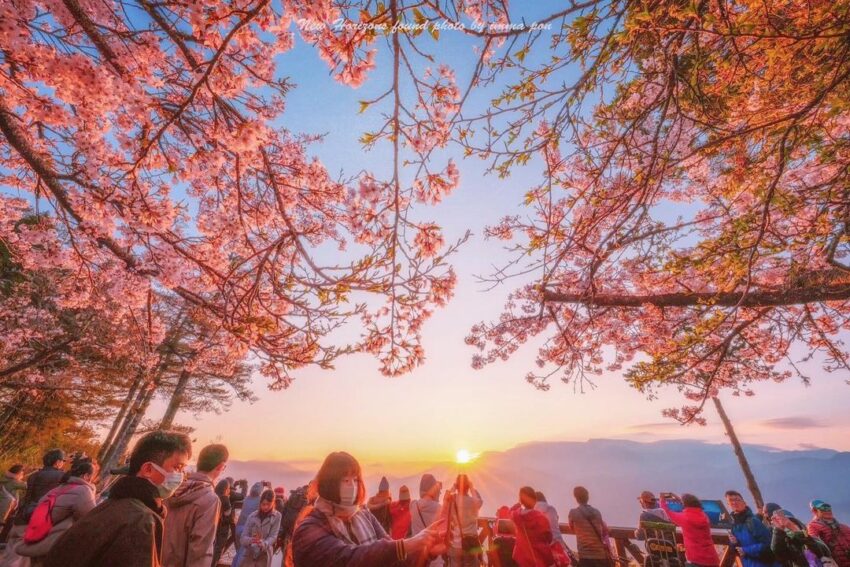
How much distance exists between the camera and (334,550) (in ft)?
7.20

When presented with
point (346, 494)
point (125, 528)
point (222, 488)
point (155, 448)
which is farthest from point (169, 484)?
point (222, 488)

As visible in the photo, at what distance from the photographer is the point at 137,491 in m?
2.21

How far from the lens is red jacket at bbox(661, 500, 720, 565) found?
5.65 m

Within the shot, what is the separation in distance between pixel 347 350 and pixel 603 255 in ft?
11.4

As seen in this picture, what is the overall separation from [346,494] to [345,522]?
9.1 inches

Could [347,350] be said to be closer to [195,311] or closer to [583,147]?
[195,311]

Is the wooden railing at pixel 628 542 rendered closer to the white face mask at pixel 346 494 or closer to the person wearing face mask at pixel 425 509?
the person wearing face mask at pixel 425 509

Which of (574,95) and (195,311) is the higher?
(574,95)

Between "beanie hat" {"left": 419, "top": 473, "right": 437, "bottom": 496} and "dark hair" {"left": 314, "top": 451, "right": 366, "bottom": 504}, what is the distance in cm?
265

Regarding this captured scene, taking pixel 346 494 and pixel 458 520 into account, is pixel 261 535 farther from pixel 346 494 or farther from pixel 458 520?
pixel 458 520

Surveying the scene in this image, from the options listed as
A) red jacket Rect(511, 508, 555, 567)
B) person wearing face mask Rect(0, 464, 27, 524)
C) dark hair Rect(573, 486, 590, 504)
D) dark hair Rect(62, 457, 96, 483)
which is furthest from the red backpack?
dark hair Rect(573, 486, 590, 504)

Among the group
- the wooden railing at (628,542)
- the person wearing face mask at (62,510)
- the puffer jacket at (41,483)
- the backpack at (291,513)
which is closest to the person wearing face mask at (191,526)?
the person wearing face mask at (62,510)

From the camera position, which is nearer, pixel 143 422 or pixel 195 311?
pixel 195 311

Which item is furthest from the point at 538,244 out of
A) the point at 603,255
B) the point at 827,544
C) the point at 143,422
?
the point at 143,422
